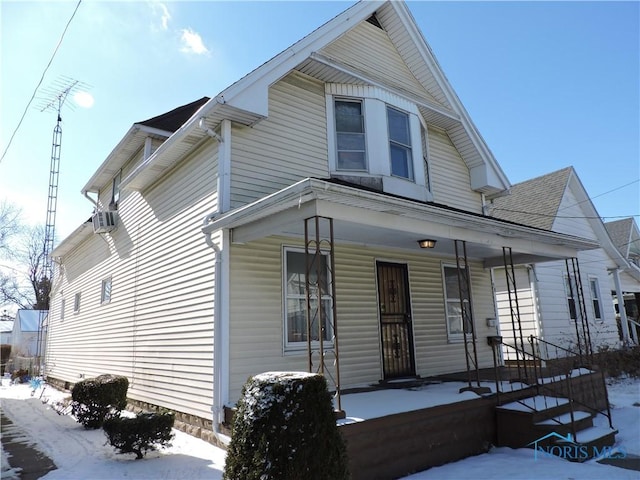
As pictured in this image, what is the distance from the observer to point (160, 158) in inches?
331

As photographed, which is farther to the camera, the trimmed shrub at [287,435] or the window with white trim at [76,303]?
the window with white trim at [76,303]

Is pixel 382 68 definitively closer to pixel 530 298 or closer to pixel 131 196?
pixel 131 196

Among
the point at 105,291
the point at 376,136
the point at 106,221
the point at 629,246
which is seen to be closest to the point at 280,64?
the point at 376,136

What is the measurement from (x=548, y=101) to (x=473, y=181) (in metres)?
3.20

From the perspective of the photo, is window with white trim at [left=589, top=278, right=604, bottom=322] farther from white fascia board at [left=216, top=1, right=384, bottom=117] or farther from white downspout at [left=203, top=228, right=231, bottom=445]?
white downspout at [left=203, top=228, right=231, bottom=445]

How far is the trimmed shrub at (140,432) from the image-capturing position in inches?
228

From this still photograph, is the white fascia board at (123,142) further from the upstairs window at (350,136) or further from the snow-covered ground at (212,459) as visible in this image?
the snow-covered ground at (212,459)

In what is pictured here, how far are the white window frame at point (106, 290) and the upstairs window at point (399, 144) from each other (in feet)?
25.1

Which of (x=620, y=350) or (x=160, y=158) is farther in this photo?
(x=620, y=350)

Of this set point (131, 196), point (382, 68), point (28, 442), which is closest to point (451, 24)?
point (382, 68)

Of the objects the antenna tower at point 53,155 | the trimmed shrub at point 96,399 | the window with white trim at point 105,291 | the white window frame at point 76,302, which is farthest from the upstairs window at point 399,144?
the white window frame at point 76,302

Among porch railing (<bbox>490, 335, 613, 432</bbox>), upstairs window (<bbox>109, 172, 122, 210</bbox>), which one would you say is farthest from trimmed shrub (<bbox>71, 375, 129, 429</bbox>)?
porch railing (<bbox>490, 335, 613, 432</bbox>)

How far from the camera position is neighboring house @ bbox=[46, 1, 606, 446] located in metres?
6.53

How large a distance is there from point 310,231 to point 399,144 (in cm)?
339
